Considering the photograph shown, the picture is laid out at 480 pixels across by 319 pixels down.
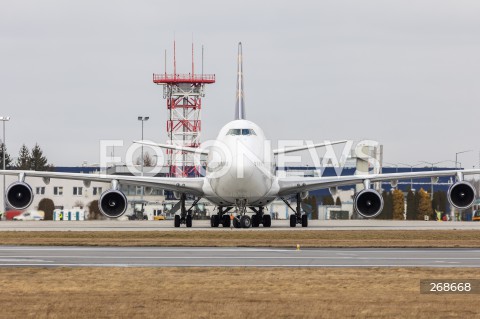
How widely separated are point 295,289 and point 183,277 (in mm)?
3463

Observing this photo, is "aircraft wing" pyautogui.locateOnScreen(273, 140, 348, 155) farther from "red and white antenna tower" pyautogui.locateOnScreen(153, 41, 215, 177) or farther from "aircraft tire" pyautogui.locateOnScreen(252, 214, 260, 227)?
"red and white antenna tower" pyautogui.locateOnScreen(153, 41, 215, 177)

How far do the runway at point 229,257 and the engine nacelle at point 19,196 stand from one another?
64.1 feet

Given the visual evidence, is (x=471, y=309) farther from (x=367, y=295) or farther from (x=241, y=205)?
(x=241, y=205)

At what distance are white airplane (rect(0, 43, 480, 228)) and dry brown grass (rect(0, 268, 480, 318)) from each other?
2487 cm

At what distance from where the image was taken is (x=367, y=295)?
2022 centimetres

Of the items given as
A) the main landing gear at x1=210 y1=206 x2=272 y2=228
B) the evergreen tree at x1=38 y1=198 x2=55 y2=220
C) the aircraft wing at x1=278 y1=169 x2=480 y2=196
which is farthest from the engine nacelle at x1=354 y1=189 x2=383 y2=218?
the evergreen tree at x1=38 y1=198 x2=55 y2=220

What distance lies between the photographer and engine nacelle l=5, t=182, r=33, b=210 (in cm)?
5469

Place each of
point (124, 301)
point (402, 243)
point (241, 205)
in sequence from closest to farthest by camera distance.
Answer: point (124, 301)
point (402, 243)
point (241, 205)

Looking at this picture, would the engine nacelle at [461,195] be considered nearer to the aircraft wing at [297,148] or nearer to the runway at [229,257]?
the aircraft wing at [297,148]

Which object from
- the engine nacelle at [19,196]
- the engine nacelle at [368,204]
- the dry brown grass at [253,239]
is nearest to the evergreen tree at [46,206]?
the engine nacelle at [19,196]

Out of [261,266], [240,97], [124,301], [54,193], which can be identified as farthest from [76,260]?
[54,193]

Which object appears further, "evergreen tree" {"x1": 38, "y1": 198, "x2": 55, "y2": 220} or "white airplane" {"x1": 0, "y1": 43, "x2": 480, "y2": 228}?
"evergreen tree" {"x1": 38, "y1": 198, "x2": 55, "y2": 220}

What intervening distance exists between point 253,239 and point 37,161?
80.9m

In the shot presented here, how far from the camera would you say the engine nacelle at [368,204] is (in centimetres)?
5434
